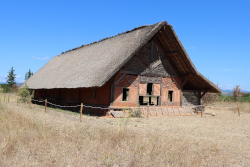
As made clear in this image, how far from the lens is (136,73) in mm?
15586


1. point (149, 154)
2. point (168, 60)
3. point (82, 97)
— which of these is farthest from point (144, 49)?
point (149, 154)

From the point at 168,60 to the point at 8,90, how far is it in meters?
33.4

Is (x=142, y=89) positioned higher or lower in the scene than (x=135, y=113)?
higher

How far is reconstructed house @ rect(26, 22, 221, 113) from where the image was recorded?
1438 cm

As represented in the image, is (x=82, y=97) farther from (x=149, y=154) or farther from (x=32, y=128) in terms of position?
(x=149, y=154)

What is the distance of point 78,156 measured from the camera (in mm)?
4973

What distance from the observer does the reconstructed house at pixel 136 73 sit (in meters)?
14.4

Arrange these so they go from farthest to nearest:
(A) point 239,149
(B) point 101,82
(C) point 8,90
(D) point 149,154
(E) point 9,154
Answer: (C) point 8,90
(B) point 101,82
(A) point 239,149
(D) point 149,154
(E) point 9,154

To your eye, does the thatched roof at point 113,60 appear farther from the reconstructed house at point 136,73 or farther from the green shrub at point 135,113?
the green shrub at point 135,113

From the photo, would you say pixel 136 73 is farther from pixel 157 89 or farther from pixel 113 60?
pixel 157 89

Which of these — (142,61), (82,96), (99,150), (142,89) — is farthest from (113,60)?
(99,150)

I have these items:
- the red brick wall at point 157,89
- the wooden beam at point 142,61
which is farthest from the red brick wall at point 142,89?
the wooden beam at point 142,61

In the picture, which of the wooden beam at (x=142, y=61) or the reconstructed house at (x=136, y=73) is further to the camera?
the wooden beam at (x=142, y=61)

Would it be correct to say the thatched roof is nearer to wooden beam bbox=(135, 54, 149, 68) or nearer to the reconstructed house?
the reconstructed house
